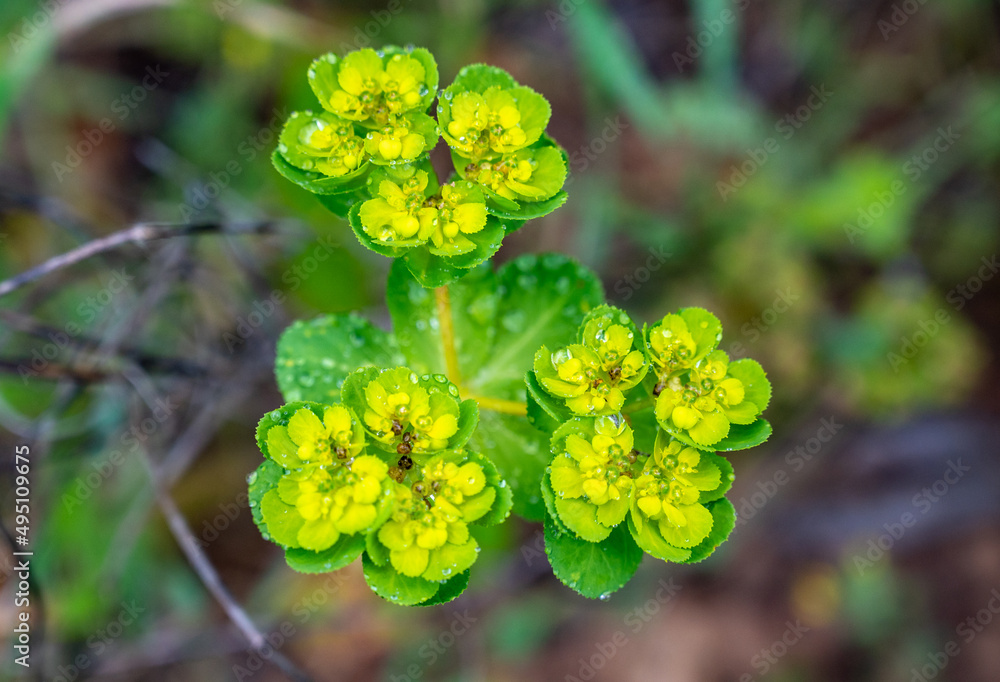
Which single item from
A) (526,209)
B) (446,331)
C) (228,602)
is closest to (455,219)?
(526,209)

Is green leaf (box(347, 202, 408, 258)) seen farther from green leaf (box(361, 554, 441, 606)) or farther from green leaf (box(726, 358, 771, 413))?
green leaf (box(726, 358, 771, 413))

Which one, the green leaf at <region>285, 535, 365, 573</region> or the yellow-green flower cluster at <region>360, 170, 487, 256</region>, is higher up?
the yellow-green flower cluster at <region>360, 170, 487, 256</region>

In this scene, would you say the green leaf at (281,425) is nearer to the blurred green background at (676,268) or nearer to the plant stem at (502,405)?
the plant stem at (502,405)

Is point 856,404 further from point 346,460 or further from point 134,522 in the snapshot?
point 134,522

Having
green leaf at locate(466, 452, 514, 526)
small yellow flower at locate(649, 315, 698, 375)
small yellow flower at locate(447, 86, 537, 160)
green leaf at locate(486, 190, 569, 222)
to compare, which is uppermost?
small yellow flower at locate(447, 86, 537, 160)

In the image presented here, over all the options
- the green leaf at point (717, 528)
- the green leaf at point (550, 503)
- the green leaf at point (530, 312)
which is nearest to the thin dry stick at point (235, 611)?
the green leaf at point (530, 312)

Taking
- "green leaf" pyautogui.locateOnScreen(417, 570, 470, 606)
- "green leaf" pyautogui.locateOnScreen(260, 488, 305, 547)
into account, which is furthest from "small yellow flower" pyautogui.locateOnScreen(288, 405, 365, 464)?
"green leaf" pyautogui.locateOnScreen(417, 570, 470, 606)
